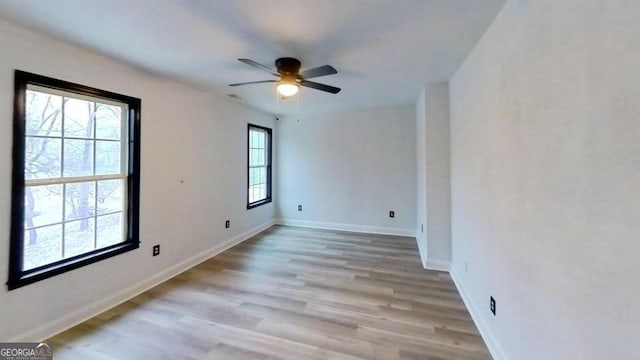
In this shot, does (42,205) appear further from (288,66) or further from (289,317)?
(288,66)

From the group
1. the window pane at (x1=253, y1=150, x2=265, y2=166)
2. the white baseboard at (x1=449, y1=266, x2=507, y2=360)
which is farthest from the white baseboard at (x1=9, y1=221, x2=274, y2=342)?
the white baseboard at (x1=449, y1=266, x2=507, y2=360)

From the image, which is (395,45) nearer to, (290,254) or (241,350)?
(241,350)

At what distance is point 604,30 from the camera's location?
3.03 ft

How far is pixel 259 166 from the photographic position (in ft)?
17.8

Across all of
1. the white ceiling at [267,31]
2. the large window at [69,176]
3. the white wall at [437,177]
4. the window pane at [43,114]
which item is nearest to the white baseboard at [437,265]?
the white wall at [437,177]

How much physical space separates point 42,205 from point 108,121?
3.10 ft

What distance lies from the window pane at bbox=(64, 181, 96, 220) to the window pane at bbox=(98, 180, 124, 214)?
68mm

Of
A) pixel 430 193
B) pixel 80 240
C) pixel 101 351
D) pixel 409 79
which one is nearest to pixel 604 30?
pixel 409 79

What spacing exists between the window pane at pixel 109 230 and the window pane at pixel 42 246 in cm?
33

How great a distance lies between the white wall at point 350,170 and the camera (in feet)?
16.4

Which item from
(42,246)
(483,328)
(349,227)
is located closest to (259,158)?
(349,227)

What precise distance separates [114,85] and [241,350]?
106 inches

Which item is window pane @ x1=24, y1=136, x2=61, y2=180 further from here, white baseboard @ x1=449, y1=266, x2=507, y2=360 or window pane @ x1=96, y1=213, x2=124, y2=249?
white baseboard @ x1=449, y1=266, x2=507, y2=360

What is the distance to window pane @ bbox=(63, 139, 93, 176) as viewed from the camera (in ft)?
7.52
